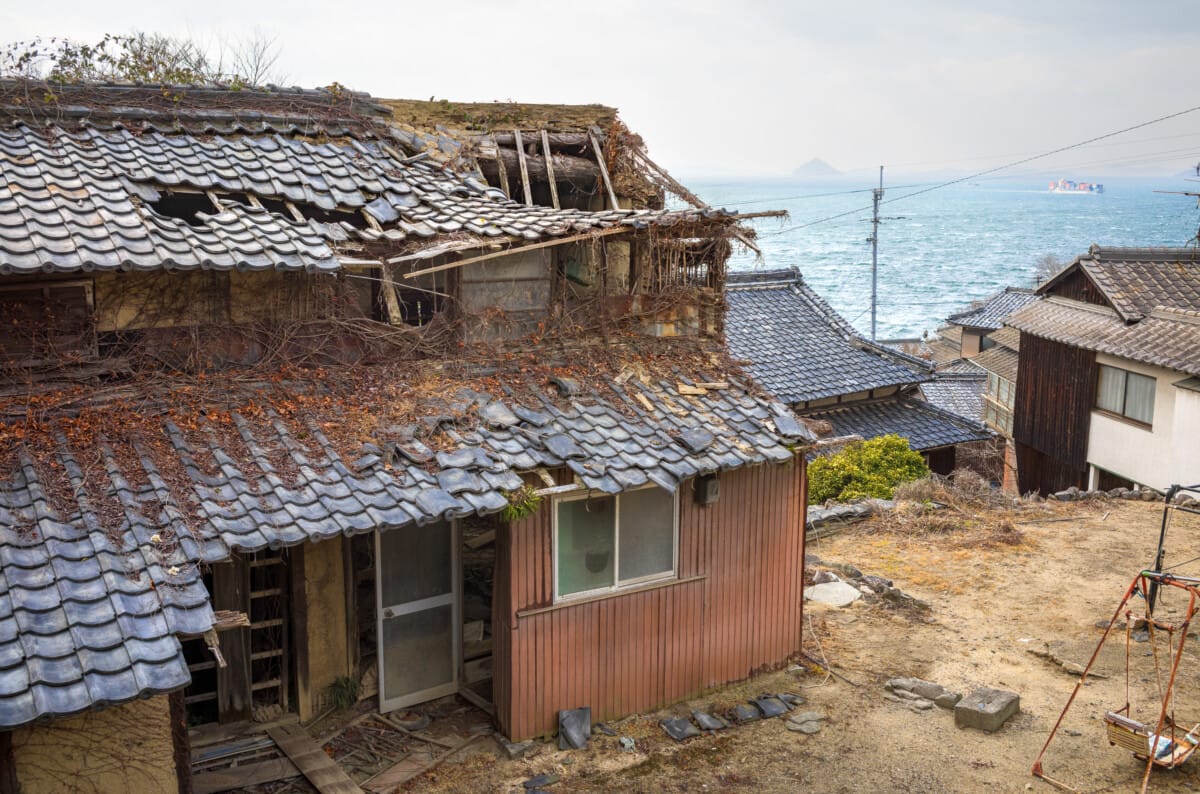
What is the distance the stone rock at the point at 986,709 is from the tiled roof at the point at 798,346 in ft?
44.6

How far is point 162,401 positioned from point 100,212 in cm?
177

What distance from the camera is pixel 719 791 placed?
9320mm

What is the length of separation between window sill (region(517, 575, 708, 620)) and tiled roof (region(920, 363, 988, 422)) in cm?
3100

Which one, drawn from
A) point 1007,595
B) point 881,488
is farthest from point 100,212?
point 881,488

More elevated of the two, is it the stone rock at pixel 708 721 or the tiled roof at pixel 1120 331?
the tiled roof at pixel 1120 331

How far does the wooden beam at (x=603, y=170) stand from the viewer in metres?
12.5

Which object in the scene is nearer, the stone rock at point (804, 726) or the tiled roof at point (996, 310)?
the stone rock at point (804, 726)

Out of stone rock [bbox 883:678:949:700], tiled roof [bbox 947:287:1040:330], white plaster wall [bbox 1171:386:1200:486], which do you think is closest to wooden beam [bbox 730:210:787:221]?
stone rock [bbox 883:678:949:700]

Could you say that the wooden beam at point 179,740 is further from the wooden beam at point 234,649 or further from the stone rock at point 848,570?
the stone rock at point 848,570

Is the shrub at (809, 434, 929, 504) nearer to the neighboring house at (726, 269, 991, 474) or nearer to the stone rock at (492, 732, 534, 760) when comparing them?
the neighboring house at (726, 269, 991, 474)

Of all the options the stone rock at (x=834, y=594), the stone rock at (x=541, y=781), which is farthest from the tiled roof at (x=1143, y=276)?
the stone rock at (x=541, y=781)

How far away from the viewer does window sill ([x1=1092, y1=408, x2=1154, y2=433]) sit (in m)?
22.4

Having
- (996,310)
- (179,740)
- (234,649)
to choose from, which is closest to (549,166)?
(234,649)

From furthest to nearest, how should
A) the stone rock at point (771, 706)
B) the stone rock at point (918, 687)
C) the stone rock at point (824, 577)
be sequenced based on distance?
the stone rock at point (824, 577), the stone rock at point (918, 687), the stone rock at point (771, 706)
